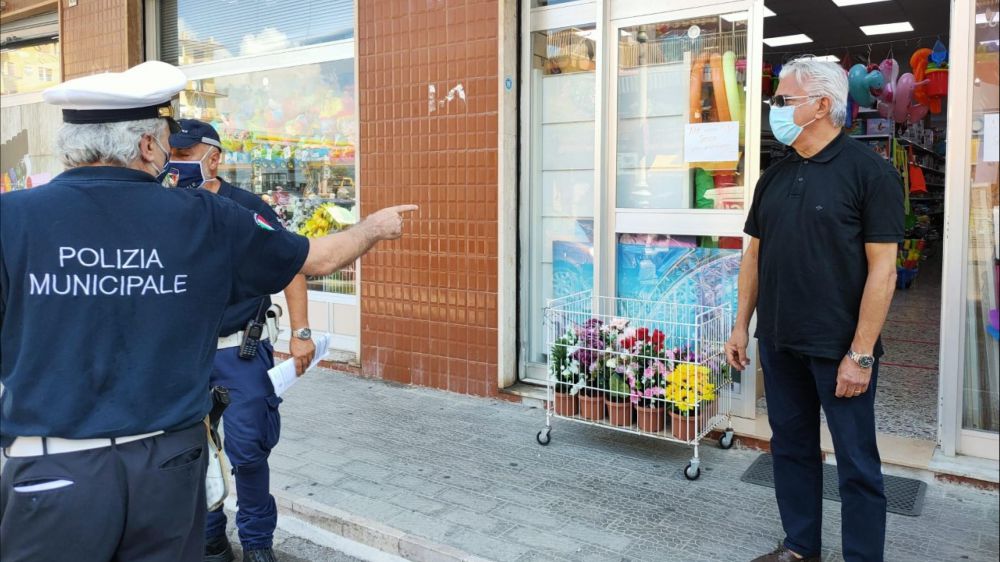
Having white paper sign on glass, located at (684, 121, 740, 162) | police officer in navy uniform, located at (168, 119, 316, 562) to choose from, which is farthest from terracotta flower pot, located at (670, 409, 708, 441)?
police officer in navy uniform, located at (168, 119, 316, 562)

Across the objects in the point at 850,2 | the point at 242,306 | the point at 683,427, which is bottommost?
the point at 683,427

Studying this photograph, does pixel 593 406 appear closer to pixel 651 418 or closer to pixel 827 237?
pixel 651 418

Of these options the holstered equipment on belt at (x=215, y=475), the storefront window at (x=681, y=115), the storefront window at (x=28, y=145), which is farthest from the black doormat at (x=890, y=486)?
the storefront window at (x=28, y=145)

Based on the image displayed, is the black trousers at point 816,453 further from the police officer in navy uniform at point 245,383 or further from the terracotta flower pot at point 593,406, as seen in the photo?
the police officer in navy uniform at point 245,383

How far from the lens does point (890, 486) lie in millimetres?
4273

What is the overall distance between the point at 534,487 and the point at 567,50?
317 cm

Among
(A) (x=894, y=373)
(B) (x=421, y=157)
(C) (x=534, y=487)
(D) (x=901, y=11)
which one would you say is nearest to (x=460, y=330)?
(B) (x=421, y=157)

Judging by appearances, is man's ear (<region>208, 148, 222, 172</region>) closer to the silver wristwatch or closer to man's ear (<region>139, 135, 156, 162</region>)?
man's ear (<region>139, 135, 156, 162</region>)

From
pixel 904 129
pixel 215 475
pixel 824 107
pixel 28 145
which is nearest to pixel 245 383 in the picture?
pixel 215 475

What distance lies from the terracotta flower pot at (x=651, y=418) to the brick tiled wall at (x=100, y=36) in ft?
22.7

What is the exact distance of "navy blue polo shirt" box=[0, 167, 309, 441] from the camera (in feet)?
6.64

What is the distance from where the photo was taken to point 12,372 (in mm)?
2062

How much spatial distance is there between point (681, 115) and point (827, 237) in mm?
2418

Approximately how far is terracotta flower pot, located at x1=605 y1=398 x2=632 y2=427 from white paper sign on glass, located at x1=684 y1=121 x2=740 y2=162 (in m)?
1.69
